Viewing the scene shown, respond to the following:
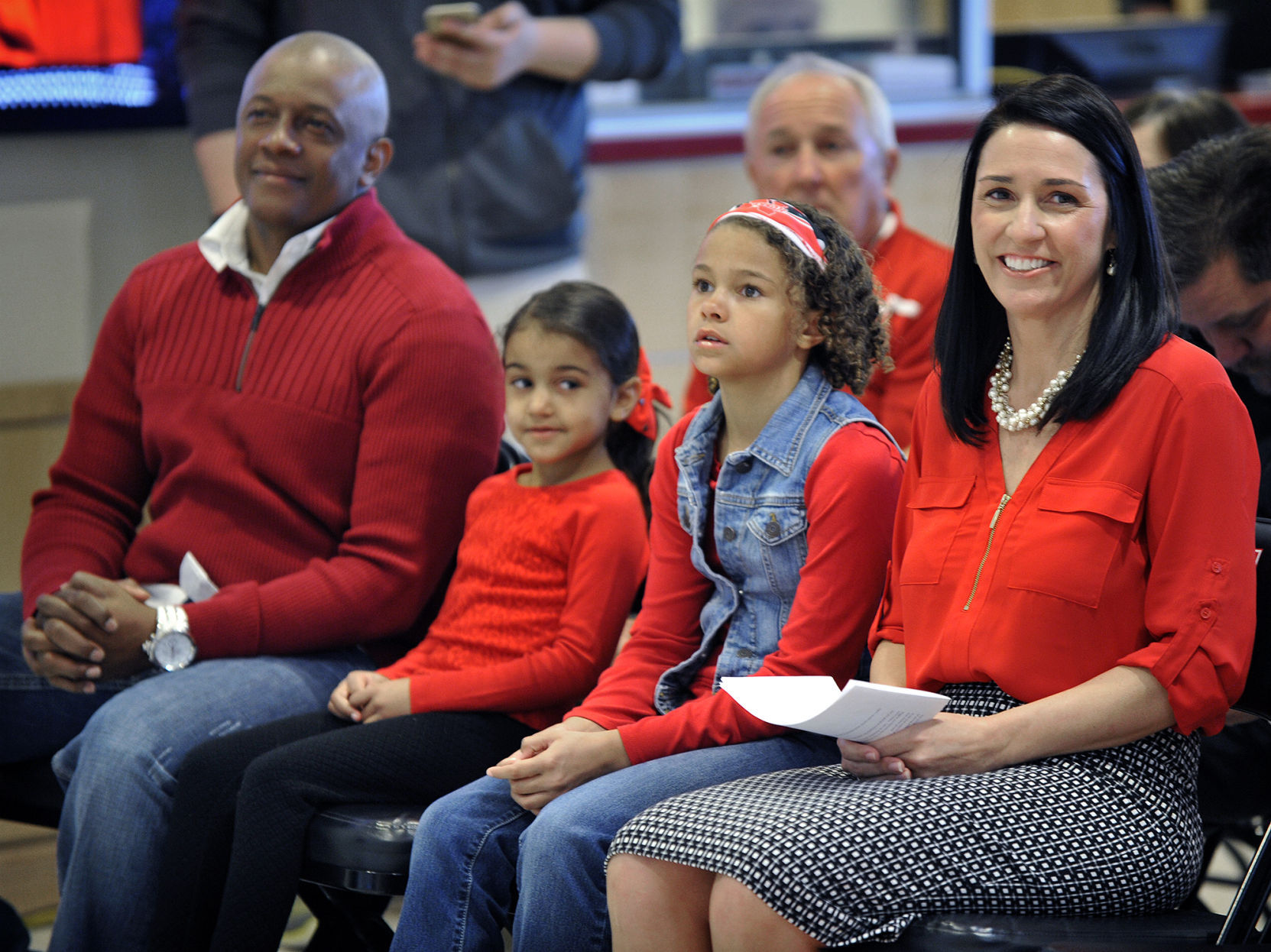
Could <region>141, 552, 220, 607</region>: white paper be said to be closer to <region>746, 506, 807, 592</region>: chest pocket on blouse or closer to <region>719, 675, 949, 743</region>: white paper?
<region>746, 506, 807, 592</region>: chest pocket on blouse

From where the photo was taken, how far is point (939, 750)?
1631 mm

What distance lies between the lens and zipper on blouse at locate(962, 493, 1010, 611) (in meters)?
1.70

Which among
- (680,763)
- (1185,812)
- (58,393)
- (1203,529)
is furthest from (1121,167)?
(58,393)

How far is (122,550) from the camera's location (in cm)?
256

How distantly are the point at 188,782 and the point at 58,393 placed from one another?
146 centimetres

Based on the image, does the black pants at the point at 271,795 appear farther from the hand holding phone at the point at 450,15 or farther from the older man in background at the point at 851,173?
the hand holding phone at the point at 450,15

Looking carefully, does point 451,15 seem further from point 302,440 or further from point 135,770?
point 135,770

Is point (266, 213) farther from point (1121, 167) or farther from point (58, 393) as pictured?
point (1121, 167)

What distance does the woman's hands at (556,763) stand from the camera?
1855 millimetres

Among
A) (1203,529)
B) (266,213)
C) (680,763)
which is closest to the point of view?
(1203,529)

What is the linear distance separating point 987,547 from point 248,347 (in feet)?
4.27

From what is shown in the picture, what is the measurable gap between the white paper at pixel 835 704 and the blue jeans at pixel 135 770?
88 cm

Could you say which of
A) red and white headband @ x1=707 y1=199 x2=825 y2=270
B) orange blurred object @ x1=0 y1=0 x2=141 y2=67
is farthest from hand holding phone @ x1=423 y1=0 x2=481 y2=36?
red and white headband @ x1=707 y1=199 x2=825 y2=270

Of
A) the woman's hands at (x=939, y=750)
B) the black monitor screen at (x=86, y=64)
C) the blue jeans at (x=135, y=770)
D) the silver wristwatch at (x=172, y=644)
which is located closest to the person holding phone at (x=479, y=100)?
the black monitor screen at (x=86, y=64)
